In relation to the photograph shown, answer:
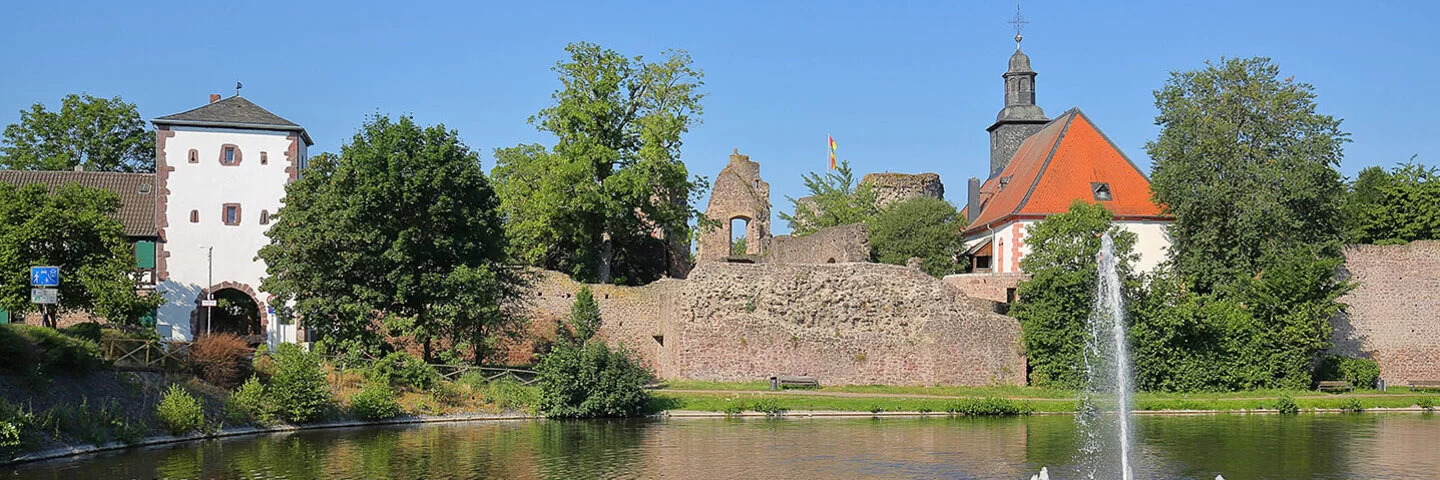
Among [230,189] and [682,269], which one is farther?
[682,269]

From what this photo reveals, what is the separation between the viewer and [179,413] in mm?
26859

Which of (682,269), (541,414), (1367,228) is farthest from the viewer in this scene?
(682,269)

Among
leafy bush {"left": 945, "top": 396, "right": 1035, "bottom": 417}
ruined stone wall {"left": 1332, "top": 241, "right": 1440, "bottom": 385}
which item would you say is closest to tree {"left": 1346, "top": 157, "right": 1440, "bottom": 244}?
ruined stone wall {"left": 1332, "top": 241, "right": 1440, "bottom": 385}

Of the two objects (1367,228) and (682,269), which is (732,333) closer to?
(682,269)

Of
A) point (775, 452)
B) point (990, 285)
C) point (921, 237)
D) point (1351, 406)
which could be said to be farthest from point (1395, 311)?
point (775, 452)

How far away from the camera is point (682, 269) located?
53.4 meters

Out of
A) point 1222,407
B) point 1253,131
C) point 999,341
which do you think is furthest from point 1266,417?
point 1253,131

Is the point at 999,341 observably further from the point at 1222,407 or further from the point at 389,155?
the point at 389,155

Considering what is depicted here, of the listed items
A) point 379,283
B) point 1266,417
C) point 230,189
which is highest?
point 230,189

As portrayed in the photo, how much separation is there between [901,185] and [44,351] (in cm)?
3885

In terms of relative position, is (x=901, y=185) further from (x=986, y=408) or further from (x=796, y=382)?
(x=986, y=408)

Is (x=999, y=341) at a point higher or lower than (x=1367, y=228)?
lower

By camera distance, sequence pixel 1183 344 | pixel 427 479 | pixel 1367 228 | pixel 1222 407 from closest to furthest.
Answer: pixel 427 479 < pixel 1222 407 < pixel 1183 344 < pixel 1367 228

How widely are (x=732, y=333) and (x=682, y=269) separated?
50.6 ft
